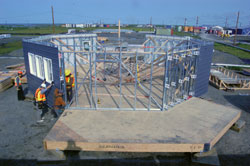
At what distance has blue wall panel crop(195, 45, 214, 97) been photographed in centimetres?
1321

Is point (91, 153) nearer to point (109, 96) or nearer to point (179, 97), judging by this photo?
point (109, 96)

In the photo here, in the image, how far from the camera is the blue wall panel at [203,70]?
520 inches

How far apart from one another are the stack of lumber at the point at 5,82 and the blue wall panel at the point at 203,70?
1468 cm

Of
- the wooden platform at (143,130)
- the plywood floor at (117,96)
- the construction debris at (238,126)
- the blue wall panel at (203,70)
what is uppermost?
the blue wall panel at (203,70)

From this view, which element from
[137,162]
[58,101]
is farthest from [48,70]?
[137,162]

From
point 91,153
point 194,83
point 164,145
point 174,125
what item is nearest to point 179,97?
point 194,83

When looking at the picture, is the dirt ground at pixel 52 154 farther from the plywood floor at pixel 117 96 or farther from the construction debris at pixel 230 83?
the construction debris at pixel 230 83

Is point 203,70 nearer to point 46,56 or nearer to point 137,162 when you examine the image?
point 137,162

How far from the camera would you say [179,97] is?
484 inches

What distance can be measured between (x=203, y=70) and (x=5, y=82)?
1543 cm

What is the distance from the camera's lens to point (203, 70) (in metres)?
14.0

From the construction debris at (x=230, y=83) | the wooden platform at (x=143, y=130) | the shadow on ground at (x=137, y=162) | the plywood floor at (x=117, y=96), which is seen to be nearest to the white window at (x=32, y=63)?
the plywood floor at (x=117, y=96)

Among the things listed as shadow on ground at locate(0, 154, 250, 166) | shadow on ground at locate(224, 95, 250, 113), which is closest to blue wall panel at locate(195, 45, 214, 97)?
shadow on ground at locate(224, 95, 250, 113)

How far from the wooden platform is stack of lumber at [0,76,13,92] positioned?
886 cm
